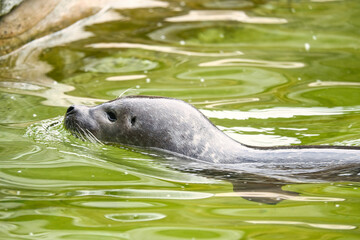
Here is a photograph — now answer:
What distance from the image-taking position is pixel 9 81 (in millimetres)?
7457

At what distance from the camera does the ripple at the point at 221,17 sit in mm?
9656

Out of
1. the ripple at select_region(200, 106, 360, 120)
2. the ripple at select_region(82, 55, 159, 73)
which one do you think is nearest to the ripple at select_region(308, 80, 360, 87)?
the ripple at select_region(200, 106, 360, 120)

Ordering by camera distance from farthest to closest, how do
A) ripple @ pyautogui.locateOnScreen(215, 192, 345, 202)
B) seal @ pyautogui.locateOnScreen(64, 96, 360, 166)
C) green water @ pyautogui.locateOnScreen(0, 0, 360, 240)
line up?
seal @ pyautogui.locateOnScreen(64, 96, 360, 166) → ripple @ pyautogui.locateOnScreen(215, 192, 345, 202) → green water @ pyautogui.locateOnScreen(0, 0, 360, 240)

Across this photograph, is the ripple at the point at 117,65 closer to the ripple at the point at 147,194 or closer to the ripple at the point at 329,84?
the ripple at the point at 329,84

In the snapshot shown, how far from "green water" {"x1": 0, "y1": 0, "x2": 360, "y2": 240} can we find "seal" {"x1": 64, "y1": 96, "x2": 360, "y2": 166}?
14 centimetres

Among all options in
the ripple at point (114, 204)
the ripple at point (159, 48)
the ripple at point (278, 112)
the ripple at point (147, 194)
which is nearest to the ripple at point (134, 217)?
the ripple at point (114, 204)

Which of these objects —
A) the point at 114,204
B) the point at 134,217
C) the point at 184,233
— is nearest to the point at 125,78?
the point at 114,204

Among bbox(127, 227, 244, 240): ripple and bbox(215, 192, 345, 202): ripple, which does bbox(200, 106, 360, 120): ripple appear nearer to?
bbox(215, 192, 345, 202): ripple

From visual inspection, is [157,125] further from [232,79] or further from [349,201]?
[232,79]

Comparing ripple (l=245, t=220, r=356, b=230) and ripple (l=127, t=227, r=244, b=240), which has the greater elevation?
ripple (l=127, t=227, r=244, b=240)

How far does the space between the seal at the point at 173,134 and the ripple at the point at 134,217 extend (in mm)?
1281

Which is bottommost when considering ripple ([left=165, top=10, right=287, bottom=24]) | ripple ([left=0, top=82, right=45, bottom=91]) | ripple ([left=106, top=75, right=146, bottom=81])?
ripple ([left=106, top=75, right=146, bottom=81])

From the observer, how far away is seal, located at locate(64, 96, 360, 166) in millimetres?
5070

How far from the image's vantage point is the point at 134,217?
13.2ft
